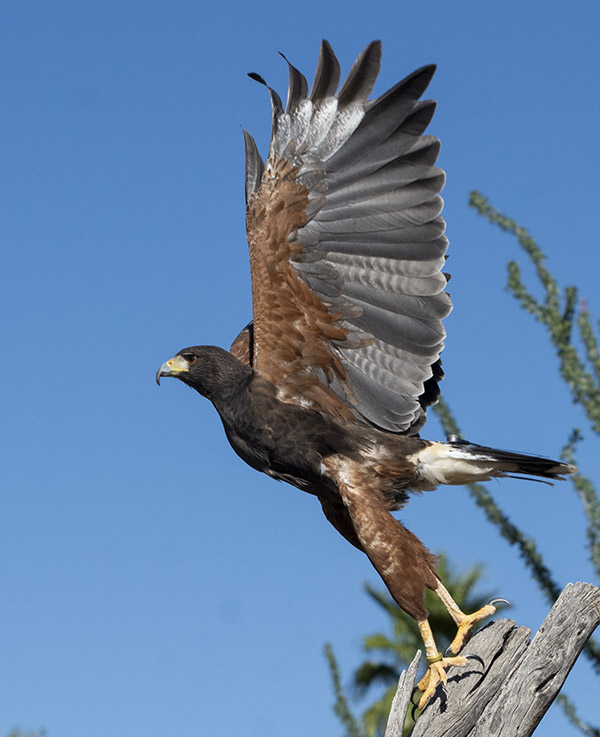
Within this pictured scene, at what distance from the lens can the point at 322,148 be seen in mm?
6336

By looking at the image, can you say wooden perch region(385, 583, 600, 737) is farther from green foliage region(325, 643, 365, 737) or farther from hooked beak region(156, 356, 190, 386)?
green foliage region(325, 643, 365, 737)

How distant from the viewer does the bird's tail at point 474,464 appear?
6289mm

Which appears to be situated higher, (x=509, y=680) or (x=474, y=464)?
(x=474, y=464)

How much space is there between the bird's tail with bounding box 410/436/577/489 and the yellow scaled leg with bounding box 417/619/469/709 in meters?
1.11

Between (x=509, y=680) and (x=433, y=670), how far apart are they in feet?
1.28

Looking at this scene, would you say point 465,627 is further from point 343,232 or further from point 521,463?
point 343,232

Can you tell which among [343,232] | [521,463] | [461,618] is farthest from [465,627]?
[343,232]

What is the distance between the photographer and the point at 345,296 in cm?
643

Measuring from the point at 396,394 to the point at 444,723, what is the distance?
80.3 inches

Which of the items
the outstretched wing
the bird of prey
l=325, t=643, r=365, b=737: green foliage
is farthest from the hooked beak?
l=325, t=643, r=365, b=737: green foliage

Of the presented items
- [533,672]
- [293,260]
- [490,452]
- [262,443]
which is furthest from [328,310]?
[533,672]

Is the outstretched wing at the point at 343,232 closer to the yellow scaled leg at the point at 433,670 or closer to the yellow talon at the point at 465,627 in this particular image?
the yellow talon at the point at 465,627

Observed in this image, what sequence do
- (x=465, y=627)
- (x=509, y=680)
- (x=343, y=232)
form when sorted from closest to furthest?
(x=509, y=680)
(x=465, y=627)
(x=343, y=232)

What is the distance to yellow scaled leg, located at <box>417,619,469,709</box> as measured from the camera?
5.48 metres
